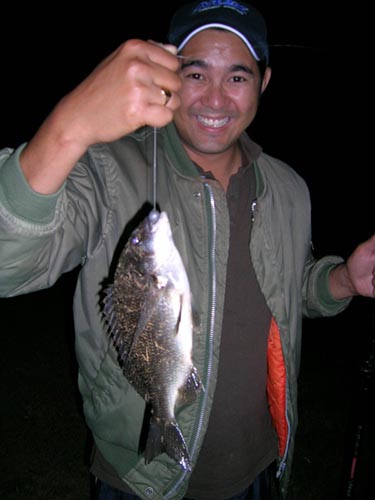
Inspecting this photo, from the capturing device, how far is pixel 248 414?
224 centimetres

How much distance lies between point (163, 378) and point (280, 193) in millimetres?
1290

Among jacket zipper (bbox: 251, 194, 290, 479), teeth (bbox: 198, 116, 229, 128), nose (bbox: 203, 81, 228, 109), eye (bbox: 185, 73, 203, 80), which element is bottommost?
jacket zipper (bbox: 251, 194, 290, 479)

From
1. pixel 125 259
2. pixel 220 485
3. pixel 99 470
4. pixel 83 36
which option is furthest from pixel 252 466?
pixel 83 36

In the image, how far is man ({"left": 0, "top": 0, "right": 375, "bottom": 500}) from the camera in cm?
184

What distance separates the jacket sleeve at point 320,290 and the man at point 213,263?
15mm

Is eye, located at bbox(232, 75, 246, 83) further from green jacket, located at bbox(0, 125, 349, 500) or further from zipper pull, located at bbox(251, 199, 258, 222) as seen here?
zipper pull, located at bbox(251, 199, 258, 222)

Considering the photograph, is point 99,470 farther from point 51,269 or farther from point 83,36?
point 83,36

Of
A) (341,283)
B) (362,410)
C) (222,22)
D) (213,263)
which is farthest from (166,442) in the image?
(222,22)

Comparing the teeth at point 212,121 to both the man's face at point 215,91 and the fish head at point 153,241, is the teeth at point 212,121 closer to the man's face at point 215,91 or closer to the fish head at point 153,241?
the man's face at point 215,91

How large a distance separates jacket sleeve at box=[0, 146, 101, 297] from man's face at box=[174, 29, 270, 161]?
3.37 feet

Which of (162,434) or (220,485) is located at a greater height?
(162,434)

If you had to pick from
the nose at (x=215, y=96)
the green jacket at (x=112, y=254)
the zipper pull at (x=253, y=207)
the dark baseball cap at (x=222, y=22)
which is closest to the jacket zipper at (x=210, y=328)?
the green jacket at (x=112, y=254)

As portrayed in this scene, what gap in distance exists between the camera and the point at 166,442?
1812 mm

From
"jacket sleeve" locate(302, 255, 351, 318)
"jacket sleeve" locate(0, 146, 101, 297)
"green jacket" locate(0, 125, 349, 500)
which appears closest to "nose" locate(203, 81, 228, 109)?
"green jacket" locate(0, 125, 349, 500)
